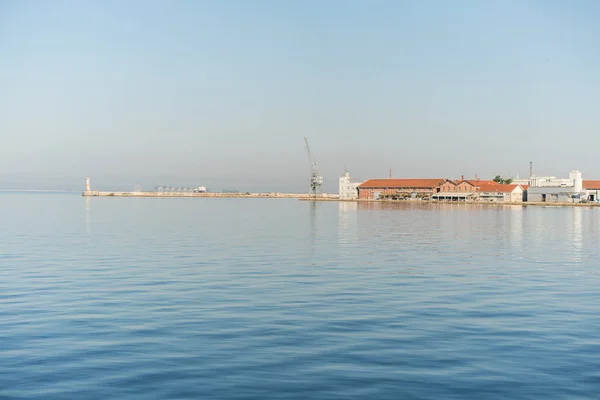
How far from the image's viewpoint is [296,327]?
16125mm

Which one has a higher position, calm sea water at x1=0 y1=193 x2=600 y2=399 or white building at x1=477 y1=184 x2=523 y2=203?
white building at x1=477 y1=184 x2=523 y2=203

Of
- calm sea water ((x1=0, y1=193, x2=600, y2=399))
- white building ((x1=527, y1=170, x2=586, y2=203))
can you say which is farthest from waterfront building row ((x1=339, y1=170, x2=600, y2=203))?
calm sea water ((x1=0, y1=193, x2=600, y2=399))

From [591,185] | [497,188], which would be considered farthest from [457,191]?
[591,185]

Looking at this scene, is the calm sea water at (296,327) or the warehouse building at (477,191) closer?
the calm sea water at (296,327)

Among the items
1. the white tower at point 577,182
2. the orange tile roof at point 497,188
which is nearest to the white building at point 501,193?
the orange tile roof at point 497,188

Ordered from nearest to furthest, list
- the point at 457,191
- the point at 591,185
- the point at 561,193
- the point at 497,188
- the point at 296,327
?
the point at 296,327 < the point at 561,193 < the point at 497,188 < the point at 591,185 < the point at 457,191

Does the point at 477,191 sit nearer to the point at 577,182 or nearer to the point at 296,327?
the point at 577,182

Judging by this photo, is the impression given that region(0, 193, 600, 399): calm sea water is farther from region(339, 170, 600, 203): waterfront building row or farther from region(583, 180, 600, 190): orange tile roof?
region(583, 180, 600, 190): orange tile roof

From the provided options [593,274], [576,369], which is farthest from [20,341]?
[593,274]

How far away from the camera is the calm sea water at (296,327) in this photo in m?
11.5

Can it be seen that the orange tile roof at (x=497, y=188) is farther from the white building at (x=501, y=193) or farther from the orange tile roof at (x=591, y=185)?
the orange tile roof at (x=591, y=185)

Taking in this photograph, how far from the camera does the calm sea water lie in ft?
37.9

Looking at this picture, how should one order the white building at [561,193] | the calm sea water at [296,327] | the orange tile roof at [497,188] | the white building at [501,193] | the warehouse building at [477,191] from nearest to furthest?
the calm sea water at [296,327], the white building at [561,193], the white building at [501,193], the warehouse building at [477,191], the orange tile roof at [497,188]

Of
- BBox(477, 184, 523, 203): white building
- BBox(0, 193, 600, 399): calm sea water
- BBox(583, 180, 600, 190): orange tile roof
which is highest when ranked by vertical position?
BBox(583, 180, 600, 190): orange tile roof
